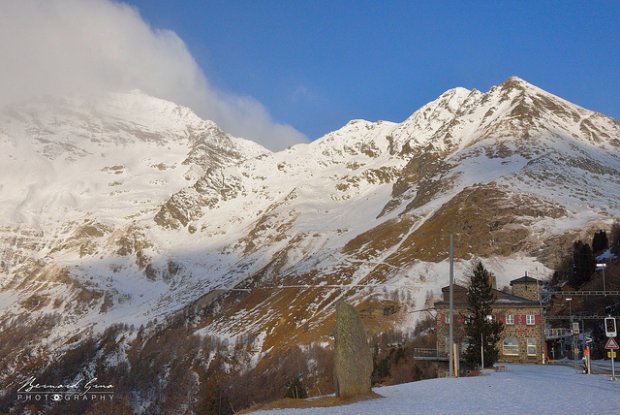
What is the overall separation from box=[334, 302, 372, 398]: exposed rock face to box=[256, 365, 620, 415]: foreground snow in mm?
1282

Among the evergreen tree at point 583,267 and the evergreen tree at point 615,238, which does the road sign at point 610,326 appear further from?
the evergreen tree at point 615,238

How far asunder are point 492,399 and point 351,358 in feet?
21.9

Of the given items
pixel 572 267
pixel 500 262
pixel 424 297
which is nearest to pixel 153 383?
pixel 424 297

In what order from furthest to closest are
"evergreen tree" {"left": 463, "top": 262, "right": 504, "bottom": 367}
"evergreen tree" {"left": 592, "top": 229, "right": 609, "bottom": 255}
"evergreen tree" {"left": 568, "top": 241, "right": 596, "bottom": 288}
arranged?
"evergreen tree" {"left": 592, "top": 229, "right": 609, "bottom": 255} → "evergreen tree" {"left": 568, "top": 241, "right": 596, "bottom": 288} → "evergreen tree" {"left": 463, "top": 262, "right": 504, "bottom": 367}

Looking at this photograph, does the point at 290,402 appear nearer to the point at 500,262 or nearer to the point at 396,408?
the point at 396,408

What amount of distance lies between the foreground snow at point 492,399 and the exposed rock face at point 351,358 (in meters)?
1.28

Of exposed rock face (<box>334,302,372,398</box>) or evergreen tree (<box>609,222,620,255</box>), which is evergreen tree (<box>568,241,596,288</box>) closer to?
evergreen tree (<box>609,222,620,255</box>)

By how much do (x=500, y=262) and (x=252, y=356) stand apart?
64.5 metres

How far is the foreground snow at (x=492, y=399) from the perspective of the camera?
28672 mm

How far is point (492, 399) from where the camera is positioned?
107ft

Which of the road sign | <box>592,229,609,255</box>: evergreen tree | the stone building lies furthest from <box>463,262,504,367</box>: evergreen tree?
<box>592,229,609,255</box>: evergreen tree

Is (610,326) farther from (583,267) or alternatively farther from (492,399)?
(583,267)

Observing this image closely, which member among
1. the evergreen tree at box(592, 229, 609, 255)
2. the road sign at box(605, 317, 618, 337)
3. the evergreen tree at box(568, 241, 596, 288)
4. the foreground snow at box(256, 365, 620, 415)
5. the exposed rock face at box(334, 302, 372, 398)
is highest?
the evergreen tree at box(592, 229, 609, 255)

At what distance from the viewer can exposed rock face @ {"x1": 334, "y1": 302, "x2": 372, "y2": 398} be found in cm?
3391
